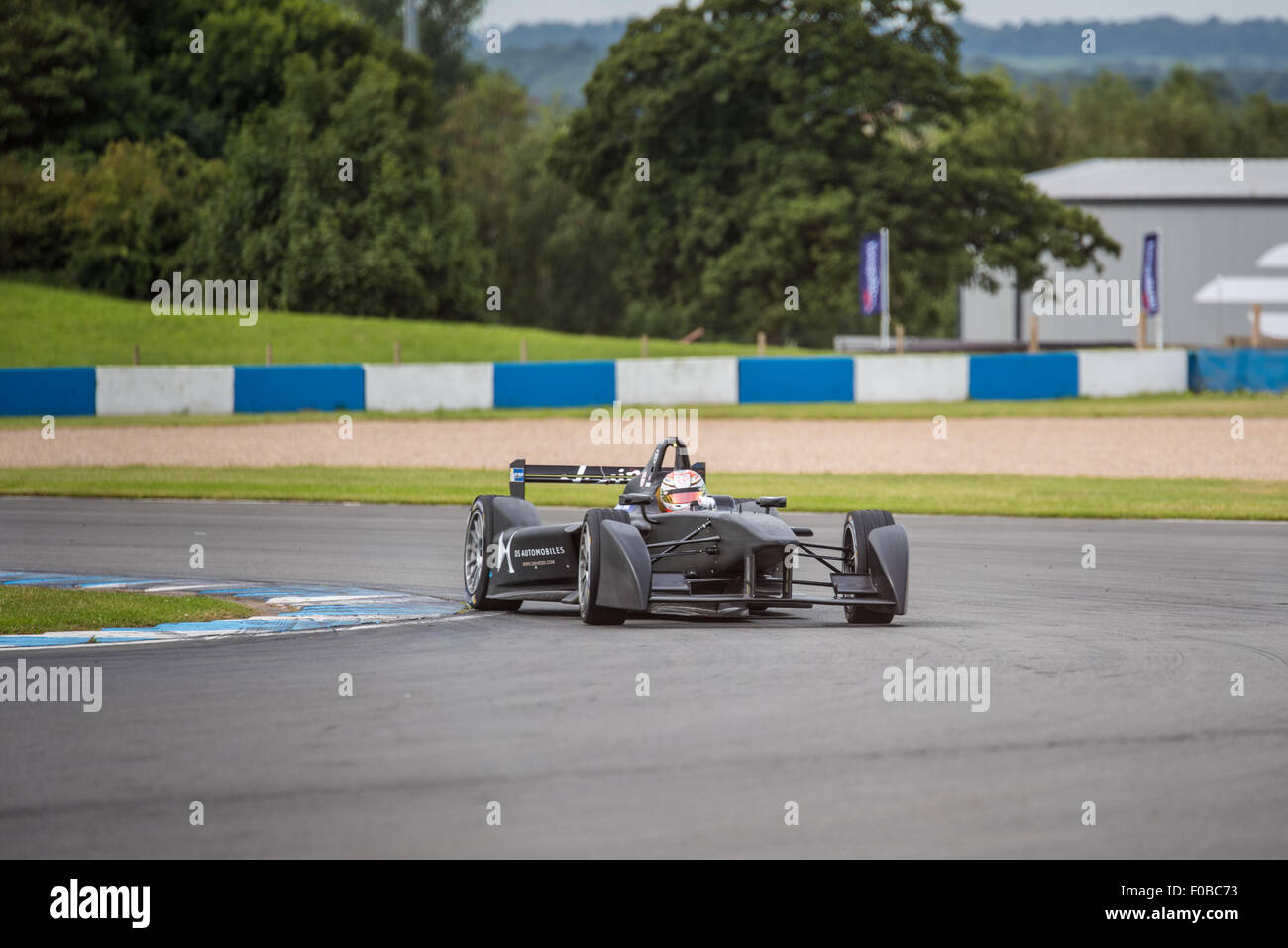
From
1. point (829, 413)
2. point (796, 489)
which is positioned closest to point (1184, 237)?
point (829, 413)

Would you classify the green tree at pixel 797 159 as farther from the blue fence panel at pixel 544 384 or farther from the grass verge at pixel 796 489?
the grass verge at pixel 796 489

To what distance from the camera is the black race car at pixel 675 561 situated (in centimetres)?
1054

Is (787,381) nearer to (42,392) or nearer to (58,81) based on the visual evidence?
(42,392)

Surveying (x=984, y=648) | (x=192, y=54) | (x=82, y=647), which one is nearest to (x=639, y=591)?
(x=984, y=648)

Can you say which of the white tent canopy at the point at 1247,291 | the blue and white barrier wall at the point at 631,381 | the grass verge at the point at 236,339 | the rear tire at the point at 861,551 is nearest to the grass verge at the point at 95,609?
the rear tire at the point at 861,551

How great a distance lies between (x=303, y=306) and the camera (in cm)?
6212

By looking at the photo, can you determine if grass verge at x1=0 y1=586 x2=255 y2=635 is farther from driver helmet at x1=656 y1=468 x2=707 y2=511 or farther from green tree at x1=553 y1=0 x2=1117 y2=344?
green tree at x1=553 y1=0 x2=1117 y2=344

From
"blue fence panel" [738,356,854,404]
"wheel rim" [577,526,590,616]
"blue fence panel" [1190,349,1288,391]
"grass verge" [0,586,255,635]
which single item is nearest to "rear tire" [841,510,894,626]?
"wheel rim" [577,526,590,616]

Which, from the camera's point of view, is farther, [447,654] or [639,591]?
[639,591]

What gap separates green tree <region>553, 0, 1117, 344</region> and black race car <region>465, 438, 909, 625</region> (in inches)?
1779

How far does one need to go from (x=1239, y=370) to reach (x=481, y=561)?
108ft

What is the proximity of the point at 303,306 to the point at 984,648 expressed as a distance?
179 ft
